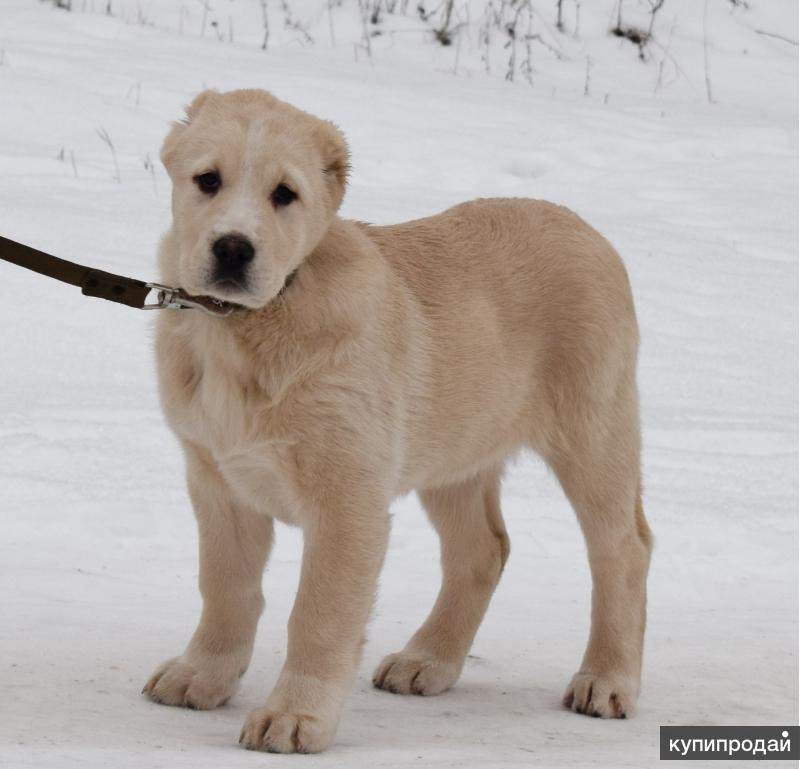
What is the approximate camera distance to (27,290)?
690 cm

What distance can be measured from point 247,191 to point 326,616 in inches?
40.2

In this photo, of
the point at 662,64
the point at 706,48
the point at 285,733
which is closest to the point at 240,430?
the point at 285,733

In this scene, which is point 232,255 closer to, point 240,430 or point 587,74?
point 240,430

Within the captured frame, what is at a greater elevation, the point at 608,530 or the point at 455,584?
the point at 608,530

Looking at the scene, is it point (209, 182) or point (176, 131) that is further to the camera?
point (176, 131)

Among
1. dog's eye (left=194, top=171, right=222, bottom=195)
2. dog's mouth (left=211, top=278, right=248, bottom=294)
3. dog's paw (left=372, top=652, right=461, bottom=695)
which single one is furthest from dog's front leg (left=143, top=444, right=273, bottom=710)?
dog's eye (left=194, top=171, right=222, bottom=195)

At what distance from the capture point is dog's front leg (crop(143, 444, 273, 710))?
3.76 m

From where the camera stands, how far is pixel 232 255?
10.5 ft

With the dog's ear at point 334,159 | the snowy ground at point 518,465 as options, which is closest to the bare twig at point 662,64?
the snowy ground at point 518,465

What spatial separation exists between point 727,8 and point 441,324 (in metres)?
10.4

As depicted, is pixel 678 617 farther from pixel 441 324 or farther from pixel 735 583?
pixel 441 324

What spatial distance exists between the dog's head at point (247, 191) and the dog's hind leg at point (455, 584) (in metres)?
1.33

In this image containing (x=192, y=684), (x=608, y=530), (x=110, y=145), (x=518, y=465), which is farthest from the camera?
(x=110, y=145)

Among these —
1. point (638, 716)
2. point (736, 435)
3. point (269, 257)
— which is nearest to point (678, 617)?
point (638, 716)
